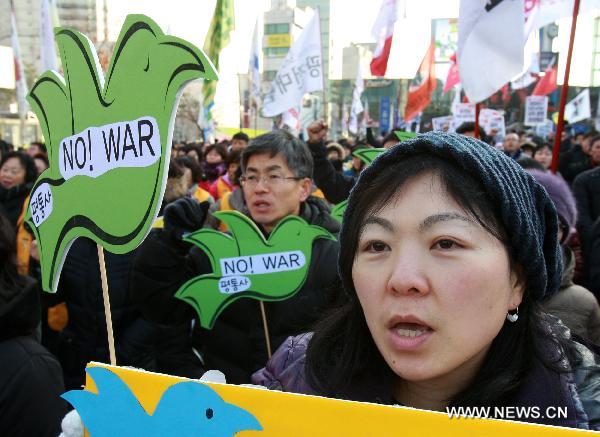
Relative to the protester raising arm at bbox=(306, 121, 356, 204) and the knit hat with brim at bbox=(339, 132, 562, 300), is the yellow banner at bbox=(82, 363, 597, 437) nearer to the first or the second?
the knit hat with brim at bbox=(339, 132, 562, 300)

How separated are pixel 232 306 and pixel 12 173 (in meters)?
3.16

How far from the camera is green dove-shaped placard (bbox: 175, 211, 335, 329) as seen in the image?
205 cm

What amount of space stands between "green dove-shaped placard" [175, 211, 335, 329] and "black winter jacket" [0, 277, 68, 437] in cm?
52

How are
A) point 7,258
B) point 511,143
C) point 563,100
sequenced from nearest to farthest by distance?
point 7,258
point 563,100
point 511,143

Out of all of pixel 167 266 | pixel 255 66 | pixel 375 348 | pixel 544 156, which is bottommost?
pixel 544 156

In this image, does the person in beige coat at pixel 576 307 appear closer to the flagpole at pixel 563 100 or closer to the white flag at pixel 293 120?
the flagpole at pixel 563 100

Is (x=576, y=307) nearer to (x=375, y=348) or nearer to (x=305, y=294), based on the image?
(x=305, y=294)

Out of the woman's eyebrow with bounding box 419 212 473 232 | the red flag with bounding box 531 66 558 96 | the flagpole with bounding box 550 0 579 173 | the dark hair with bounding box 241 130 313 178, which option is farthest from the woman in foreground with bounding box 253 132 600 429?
the red flag with bounding box 531 66 558 96

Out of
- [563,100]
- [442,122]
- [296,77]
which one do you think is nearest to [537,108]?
[442,122]

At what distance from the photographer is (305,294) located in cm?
217

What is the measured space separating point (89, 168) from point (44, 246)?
0.30 metres

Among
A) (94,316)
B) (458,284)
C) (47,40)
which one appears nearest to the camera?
(458,284)

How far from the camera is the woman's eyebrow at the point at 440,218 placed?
3.36 feet

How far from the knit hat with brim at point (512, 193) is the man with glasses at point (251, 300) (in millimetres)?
1050
